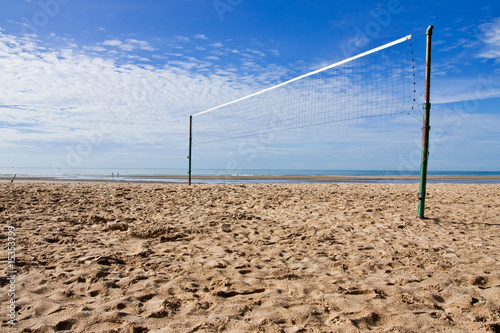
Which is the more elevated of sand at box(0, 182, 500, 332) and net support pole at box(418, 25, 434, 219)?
net support pole at box(418, 25, 434, 219)

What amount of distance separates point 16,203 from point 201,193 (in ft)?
12.6

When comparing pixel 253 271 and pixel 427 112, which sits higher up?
pixel 427 112

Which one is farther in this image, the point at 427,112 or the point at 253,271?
the point at 427,112

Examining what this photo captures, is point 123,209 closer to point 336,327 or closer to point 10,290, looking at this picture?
point 10,290

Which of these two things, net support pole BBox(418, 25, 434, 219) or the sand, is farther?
net support pole BBox(418, 25, 434, 219)

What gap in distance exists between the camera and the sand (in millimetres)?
2010

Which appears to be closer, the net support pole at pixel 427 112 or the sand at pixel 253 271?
the sand at pixel 253 271

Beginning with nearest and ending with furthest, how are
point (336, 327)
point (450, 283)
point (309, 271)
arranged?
point (336, 327) → point (450, 283) → point (309, 271)

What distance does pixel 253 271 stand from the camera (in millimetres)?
2887

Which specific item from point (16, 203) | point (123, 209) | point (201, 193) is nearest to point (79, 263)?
point (123, 209)

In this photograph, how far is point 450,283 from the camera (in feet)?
8.55

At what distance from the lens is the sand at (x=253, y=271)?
2010 millimetres

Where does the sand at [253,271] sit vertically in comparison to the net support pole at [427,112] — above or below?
below

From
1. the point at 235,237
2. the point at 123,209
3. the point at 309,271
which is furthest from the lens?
the point at 123,209
